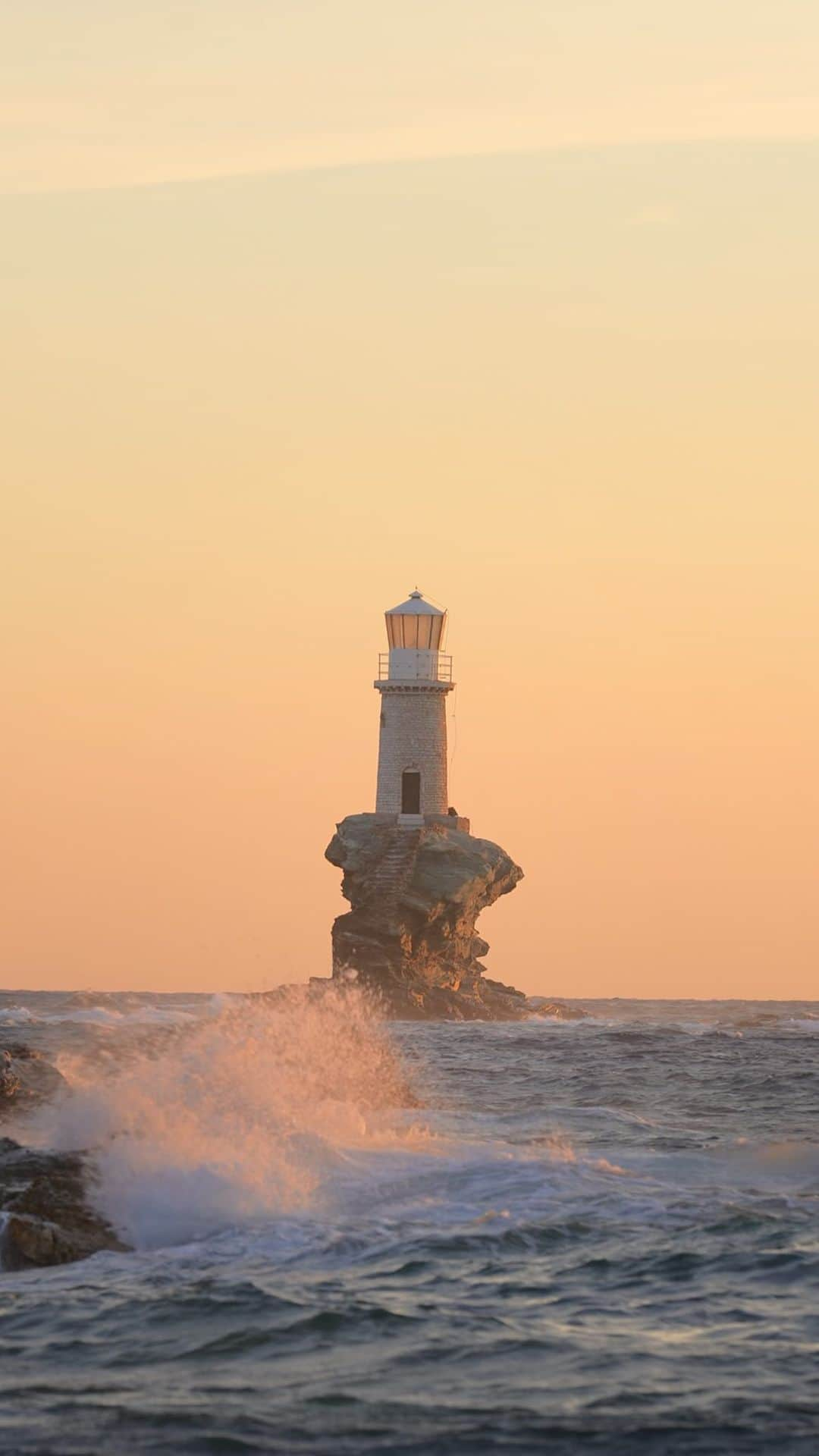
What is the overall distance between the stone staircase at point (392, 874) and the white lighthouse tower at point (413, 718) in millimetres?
972

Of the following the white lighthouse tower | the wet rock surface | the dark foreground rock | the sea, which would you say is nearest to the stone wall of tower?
the white lighthouse tower

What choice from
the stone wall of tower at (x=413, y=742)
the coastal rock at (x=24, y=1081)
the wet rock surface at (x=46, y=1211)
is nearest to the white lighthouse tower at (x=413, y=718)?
the stone wall of tower at (x=413, y=742)

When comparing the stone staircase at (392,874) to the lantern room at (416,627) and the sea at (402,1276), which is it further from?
the sea at (402,1276)

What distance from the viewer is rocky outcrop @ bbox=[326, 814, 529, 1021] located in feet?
183

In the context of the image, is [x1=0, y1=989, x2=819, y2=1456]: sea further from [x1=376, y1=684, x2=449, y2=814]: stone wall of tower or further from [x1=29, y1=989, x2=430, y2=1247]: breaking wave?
[x1=376, y1=684, x2=449, y2=814]: stone wall of tower

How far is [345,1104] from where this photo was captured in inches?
795

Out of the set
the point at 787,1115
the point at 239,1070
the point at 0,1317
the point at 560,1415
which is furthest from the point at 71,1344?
the point at 787,1115

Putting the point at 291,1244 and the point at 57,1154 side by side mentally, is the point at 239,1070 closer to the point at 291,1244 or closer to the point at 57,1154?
the point at 57,1154

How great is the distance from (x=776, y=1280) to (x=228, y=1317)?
13.2 feet

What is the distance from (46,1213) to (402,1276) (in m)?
3.12

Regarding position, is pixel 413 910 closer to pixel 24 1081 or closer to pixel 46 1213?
pixel 24 1081

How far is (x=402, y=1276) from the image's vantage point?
12.7 meters

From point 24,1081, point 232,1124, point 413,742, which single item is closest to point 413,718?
point 413,742

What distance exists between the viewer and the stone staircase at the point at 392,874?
55938 millimetres
